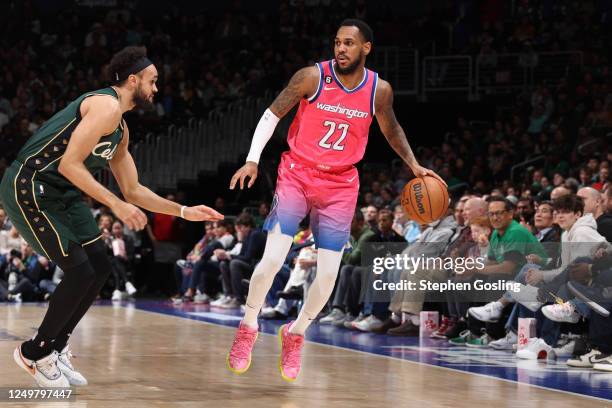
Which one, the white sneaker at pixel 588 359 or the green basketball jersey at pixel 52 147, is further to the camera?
the white sneaker at pixel 588 359

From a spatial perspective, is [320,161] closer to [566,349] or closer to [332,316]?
[566,349]

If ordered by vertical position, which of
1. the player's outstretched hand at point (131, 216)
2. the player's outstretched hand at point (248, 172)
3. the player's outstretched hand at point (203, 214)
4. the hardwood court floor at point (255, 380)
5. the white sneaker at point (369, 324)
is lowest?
the hardwood court floor at point (255, 380)

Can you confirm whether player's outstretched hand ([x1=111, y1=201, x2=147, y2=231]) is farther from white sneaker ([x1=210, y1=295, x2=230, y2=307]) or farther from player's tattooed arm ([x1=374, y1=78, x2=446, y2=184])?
white sneaker ([x1=210, y1=295, x2=230, y2=307])

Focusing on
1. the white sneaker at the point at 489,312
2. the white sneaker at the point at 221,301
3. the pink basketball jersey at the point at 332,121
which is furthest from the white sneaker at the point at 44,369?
the white sneaker at the point at 221,301

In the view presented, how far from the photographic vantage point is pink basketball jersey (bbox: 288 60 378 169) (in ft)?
20.1

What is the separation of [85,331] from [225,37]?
13.2 m

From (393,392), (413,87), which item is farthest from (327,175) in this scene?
(413,87)

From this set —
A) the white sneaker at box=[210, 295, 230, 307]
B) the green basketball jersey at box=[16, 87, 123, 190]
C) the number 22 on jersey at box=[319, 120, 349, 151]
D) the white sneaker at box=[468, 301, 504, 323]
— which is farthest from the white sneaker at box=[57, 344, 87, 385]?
the white sneaker at box=[210, 295, 230, 307]

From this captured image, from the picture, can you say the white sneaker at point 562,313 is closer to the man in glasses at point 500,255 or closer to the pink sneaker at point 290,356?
the man in glasses at point 500,255

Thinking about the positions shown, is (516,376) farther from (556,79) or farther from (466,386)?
(556,79)

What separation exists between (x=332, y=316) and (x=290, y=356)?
482 cm

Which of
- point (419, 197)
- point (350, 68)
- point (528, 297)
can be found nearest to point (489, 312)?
point (528, 297)

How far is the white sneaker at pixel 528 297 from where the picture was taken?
806 centimetres

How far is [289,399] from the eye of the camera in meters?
5.51
